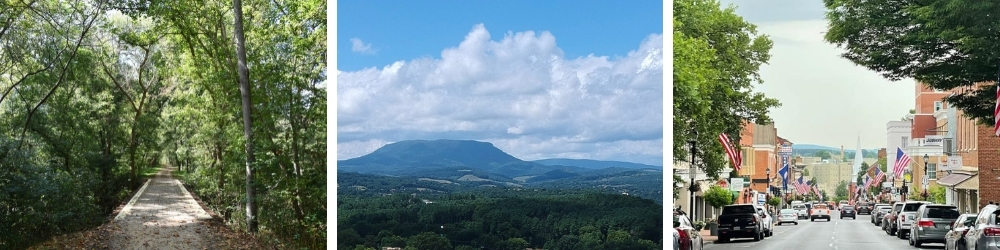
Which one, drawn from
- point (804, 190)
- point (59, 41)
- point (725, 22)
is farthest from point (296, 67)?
point (804, 190)

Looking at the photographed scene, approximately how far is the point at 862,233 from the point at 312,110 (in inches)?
453

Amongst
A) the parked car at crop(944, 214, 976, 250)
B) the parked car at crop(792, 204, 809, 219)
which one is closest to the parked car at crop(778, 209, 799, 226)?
the parked car at crop(792, 204, 809, 219)

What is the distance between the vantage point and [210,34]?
9.45 metres

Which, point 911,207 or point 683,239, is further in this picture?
point 911,207

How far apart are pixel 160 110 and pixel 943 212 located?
943 centimetres

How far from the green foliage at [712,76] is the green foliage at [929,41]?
182cm

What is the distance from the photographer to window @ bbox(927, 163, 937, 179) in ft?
50.0

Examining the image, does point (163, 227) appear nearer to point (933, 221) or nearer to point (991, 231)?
point (991, 231)

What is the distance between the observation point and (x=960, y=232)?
456 inches

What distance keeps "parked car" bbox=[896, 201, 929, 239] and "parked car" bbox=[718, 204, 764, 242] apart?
80.9 inches

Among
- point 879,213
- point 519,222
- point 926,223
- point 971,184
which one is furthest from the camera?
point 879,213

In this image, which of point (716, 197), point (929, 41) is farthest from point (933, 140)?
point (716, 197)

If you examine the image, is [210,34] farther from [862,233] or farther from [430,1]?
[862,233]

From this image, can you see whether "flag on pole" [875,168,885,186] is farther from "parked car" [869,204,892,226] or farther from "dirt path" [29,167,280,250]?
"dirt path" [29,167,280,250]
